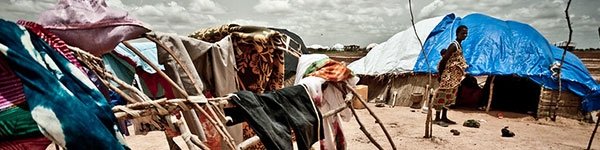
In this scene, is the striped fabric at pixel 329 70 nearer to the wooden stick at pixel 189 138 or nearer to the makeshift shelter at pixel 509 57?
the wooden stick at pixel 189 138

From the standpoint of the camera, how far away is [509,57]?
32.1 feet

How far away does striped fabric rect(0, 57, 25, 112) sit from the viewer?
1271 mm

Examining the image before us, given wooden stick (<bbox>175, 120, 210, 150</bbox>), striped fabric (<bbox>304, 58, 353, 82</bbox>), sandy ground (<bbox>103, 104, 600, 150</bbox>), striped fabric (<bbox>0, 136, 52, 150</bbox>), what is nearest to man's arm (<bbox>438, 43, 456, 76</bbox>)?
sandy ground (<bbox>103, 104, 600, 150</bbox>)

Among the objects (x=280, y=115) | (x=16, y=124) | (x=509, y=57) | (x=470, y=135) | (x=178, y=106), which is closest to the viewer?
(x=16, y=124)

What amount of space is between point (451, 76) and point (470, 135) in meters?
1.27

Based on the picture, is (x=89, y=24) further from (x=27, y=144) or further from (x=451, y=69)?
(x=451, y=69)

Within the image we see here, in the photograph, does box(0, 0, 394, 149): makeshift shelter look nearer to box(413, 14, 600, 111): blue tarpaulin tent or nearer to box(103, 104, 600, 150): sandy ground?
box(103, 104, 600, 150): sandy ground

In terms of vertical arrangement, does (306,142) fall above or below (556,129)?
above

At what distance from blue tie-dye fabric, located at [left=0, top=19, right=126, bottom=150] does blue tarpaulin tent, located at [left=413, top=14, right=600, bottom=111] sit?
8.50m

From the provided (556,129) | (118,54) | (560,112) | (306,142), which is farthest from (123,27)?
(560,112)

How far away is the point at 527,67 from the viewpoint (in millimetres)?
9406

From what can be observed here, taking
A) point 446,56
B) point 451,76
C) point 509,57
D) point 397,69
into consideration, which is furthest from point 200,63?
point 509,57

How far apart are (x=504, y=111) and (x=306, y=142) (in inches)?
374

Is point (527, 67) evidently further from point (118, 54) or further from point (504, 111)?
point (118, 54)
